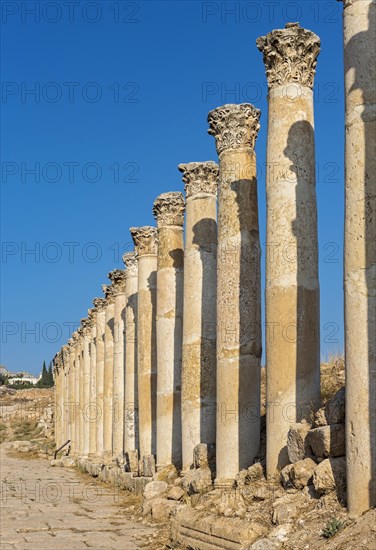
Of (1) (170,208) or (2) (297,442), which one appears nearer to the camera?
(2) (297,442)

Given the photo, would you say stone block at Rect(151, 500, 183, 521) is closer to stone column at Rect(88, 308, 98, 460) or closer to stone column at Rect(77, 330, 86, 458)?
stone column at Rect(88, 308, 98, 460)

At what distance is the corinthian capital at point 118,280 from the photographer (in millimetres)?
30531

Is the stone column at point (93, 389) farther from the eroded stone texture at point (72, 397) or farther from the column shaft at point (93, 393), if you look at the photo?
the eroded stone texture at point (72, 397)

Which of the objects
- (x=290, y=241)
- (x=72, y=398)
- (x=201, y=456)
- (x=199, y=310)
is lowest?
(x=201, y=456)

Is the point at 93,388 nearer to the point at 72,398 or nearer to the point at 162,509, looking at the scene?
the point at 72,398

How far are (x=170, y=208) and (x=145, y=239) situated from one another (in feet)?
11.4

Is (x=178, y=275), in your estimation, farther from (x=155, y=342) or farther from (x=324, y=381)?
(x=324, y=381)

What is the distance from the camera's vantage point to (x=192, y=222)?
18516 mm

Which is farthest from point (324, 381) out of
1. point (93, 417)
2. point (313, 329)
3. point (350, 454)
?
point (93, 417)

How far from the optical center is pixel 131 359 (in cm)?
2675

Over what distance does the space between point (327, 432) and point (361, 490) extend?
141 cm

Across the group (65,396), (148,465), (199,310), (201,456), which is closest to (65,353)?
(65,396)

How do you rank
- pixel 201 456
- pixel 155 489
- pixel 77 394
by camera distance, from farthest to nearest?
pixel 77 394, pixel 155 489, pixel 201 456

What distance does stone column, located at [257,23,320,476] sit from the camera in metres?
12.9
